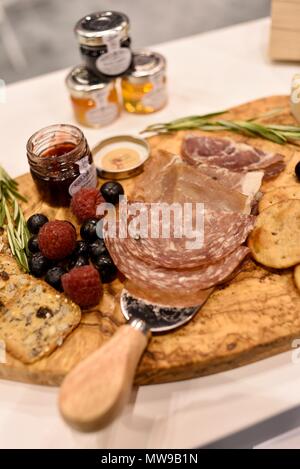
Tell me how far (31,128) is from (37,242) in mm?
749

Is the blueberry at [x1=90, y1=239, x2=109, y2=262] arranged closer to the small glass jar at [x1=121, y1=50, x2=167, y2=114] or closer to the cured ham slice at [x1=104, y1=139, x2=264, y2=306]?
the cured ham slice at [x1=104, y1=139, x2=264, y2=306]

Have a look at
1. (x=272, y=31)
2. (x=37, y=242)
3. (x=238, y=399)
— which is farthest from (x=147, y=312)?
(x=272, y=31)

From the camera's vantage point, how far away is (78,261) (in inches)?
49.4

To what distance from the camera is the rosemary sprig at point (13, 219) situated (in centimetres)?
131

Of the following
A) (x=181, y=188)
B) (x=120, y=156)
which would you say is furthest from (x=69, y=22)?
(x=181, y=188)

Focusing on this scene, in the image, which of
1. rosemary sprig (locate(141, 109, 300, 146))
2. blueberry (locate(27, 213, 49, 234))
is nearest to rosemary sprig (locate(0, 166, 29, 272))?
blueberry (locate(27, 213, 49, 234))

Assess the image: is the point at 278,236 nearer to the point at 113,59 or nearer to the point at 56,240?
the point at 56,240

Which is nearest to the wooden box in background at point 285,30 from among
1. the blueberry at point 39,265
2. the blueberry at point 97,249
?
the blueberry at point 97,249

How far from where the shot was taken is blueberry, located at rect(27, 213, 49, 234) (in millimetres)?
1358

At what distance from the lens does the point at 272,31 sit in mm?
1933

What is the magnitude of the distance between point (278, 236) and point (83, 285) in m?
0.50

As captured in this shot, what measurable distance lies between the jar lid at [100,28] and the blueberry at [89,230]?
2.28 ft

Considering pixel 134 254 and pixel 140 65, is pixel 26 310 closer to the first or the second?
pixel 134 254

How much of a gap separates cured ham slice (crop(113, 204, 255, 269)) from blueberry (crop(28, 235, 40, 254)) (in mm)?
245
